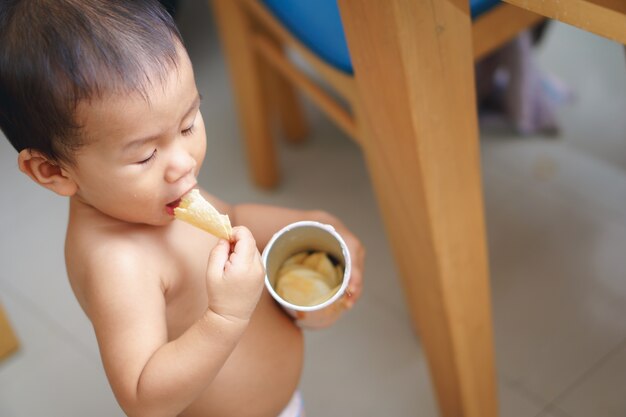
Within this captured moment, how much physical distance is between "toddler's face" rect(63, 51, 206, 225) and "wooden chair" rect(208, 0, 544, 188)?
0.39 meters

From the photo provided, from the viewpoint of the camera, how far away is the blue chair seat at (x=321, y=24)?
1.06 metres

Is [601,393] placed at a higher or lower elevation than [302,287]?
lower

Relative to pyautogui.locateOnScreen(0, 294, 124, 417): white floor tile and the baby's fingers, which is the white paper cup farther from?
pyautogui.locateOnScreen(0, 294, 124, 417): white floor tile

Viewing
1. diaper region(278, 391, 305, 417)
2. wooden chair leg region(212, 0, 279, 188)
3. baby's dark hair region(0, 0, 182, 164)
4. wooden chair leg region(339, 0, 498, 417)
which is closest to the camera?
baby's dark hair region(0, 0, 182, 164)

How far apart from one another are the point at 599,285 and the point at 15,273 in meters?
1.04

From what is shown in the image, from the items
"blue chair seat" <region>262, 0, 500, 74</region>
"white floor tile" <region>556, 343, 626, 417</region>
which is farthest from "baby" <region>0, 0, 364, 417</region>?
"white floor tile" <region>556, 343, 626, 417</region>

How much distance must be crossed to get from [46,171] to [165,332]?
182mm

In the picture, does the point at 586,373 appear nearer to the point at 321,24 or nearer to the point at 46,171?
the point at 321,24

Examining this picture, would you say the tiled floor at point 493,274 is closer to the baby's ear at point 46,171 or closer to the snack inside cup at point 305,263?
the snack inside cup at point 305,263

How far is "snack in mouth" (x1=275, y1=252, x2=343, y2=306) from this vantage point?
83 centimetres

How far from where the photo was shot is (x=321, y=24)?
43.3 inches

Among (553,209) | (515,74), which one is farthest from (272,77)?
(553,209)

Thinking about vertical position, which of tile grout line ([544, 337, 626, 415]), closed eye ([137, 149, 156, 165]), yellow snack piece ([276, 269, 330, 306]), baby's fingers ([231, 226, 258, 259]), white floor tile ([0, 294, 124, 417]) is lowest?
tile grout line ([544, 337, 626, 415])

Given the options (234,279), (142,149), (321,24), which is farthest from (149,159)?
(321,24)
